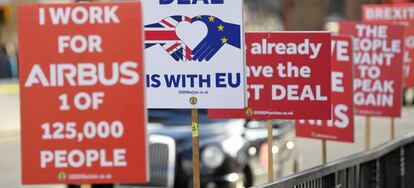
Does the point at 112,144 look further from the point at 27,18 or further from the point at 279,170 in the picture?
the point at 279,170

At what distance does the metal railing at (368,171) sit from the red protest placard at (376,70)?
1.90 metres

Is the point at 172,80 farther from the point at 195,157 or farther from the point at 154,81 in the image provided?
the point at 195,157

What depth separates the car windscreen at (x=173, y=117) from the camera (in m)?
15.2

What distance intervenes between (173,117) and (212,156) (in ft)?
3.22

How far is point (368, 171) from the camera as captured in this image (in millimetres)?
10945

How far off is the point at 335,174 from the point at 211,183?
502 cm

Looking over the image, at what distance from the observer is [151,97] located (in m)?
8.68

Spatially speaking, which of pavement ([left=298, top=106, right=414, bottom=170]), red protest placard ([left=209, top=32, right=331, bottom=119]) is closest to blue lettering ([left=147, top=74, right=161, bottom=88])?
red protest placard ([left=209, top=32, right=331, bottom=119])

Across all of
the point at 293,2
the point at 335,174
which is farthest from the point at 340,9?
the point at 335,174

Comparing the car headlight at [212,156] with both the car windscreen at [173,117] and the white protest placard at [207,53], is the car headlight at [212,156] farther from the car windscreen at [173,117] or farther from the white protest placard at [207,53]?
the white protest placard at [207,53]

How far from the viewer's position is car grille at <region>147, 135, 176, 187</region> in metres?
14.4

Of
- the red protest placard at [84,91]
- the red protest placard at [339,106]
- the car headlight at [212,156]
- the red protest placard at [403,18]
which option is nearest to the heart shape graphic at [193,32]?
the red protest placard at [84,91]

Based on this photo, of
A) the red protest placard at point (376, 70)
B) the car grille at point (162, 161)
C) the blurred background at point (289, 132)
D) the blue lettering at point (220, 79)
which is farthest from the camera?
the blurred background at point (289, 132)

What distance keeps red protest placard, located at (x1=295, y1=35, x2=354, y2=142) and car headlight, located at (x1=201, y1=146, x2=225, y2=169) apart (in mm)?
2532
